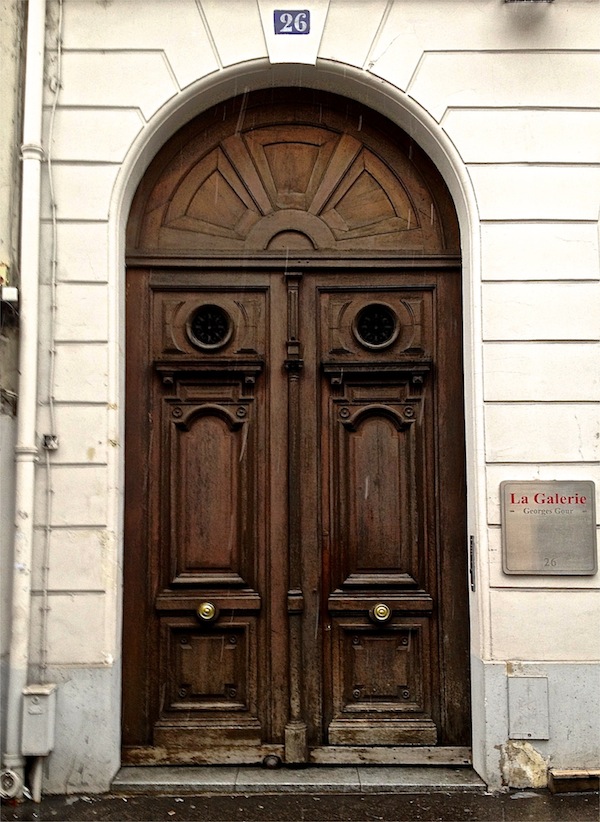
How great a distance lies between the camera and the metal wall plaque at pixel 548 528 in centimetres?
549

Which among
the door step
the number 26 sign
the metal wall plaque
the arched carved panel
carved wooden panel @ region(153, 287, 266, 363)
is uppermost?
the number 26 sign

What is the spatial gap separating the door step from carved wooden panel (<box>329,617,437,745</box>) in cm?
22

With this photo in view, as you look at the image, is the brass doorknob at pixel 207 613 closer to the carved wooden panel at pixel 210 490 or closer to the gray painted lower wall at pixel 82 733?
the carved wooden panel at pixel 210 490

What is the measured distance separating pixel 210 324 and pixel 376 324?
1199 mm

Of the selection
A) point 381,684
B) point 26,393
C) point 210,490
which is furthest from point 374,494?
point 26,393

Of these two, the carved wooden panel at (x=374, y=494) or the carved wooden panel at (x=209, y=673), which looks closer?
the carved wooden panel at (x=209, y=673)

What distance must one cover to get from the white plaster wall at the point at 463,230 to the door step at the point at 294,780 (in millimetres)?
203

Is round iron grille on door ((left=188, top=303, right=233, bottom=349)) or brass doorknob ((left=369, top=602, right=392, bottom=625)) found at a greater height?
round iron grille on door ((left=188, top=303, right=233, bottom=349))

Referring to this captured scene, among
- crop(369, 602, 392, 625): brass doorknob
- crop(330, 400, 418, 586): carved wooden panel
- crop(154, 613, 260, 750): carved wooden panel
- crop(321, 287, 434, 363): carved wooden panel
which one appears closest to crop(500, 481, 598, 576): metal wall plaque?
crop(330, 400, 418, 586): carved wooden panel

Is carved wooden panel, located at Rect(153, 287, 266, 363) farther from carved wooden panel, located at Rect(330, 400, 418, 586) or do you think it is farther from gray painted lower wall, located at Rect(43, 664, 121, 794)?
gray painted lower wall, located at Rect(43, 664, 121, 794)

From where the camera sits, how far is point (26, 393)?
216 inches

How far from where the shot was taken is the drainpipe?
207 inches

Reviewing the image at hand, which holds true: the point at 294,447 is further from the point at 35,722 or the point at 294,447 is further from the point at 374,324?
the point at 35,722

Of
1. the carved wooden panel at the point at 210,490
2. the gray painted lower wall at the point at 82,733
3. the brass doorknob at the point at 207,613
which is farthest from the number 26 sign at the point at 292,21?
the gray painted lower wall at the point at 82,733
